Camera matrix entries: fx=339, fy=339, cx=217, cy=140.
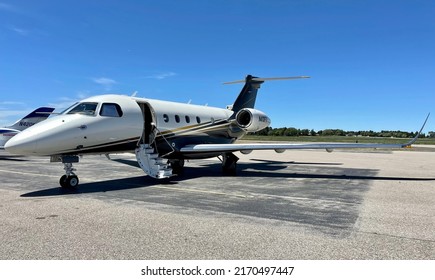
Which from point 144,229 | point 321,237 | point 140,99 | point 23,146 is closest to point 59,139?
point 23,146

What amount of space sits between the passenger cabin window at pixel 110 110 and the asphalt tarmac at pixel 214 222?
249cm

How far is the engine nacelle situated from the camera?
18.5 m

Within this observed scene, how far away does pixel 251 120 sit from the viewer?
730 inches

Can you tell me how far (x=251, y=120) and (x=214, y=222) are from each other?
40.4 ft

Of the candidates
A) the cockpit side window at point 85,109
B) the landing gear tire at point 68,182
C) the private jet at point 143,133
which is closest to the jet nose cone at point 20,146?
the private jet at point 143,133

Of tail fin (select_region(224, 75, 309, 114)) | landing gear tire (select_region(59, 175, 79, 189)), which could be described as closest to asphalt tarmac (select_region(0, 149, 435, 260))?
landing gear tire (select_region(59, 175, 79, 189))

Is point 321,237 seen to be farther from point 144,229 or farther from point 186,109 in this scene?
point 186,109

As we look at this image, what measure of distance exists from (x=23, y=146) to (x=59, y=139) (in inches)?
38.8

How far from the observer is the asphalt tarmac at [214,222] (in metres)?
4.96

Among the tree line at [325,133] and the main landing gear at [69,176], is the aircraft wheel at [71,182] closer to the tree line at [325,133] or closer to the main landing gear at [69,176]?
the main landing gear at [69,176]

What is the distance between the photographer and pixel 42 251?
15.9 feet

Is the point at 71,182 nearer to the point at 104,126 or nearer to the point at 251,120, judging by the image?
the point at 104,126

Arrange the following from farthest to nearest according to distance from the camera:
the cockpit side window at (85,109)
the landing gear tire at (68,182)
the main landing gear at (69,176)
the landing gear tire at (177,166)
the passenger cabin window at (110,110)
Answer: the landing gear tire at (177,166) < the passenger cabin window at (110,110) < the cockpit side window at (85,109) < the landing gear tire at (68,182) < the main landing gear at (69,176)
